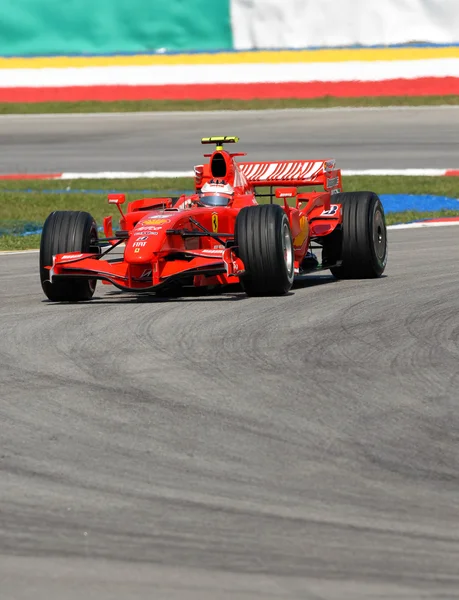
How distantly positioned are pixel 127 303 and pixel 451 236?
574 centimetres

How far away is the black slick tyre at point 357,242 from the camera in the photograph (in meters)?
10.3

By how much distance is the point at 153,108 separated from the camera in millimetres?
35594

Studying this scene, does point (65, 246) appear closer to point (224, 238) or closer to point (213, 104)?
point (224, 238)

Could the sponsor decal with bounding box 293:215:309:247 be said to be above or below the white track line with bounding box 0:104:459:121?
below

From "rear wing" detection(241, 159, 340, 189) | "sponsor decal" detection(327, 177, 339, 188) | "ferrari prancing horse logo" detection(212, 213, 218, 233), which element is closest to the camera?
"ferrari prancing horse logo" detection(212, 213, 218, 233)

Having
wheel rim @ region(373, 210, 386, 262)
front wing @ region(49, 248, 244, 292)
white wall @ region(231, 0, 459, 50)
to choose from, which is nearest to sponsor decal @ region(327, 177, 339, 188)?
wheel rim @ region(373, 210, 386, 262)

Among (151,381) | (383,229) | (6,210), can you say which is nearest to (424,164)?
(6,210)

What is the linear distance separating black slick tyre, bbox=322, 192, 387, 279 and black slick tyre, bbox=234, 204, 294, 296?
4.27ft

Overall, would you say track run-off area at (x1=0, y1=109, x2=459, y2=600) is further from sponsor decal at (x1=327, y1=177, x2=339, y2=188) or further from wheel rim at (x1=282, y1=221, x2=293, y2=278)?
sponsor decal at (x1=327, y1=177, x2=339, y2=188)

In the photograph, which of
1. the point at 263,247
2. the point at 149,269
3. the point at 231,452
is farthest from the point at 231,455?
the point at 149,269

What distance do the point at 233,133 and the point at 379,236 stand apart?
18.5 metres

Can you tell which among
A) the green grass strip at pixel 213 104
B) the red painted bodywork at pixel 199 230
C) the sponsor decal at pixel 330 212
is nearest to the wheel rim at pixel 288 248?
the red painted bodywork at pixel 199 230

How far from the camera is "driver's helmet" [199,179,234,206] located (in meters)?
10.1

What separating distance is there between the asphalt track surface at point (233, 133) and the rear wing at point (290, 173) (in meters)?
12.2
